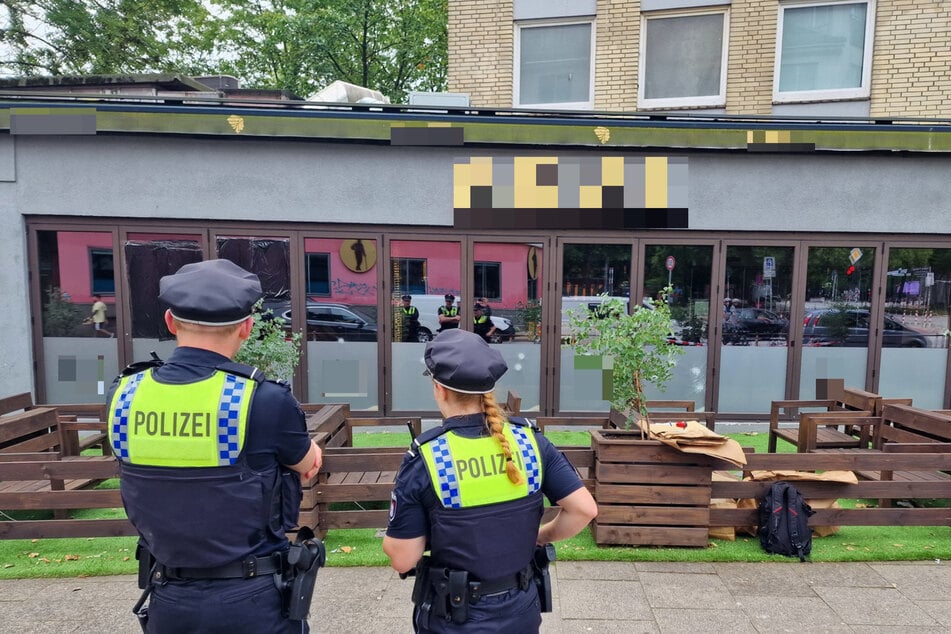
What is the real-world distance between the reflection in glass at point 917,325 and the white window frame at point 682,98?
12.1 ft

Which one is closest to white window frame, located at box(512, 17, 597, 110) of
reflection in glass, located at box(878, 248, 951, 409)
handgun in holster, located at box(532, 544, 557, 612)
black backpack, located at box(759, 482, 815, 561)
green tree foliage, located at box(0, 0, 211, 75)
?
reflection in glass, located at box(878, 248, 951, 409)

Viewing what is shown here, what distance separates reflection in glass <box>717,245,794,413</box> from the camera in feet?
27.4

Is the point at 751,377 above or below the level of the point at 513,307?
below

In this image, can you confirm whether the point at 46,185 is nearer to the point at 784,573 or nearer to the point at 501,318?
the point at 501,318

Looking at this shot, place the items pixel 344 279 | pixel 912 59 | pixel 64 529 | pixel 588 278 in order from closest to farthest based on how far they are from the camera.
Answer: pixel 64 529 < pixel 344 279 < pixel 588 278 < pixel 912 59

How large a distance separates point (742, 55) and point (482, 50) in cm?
440

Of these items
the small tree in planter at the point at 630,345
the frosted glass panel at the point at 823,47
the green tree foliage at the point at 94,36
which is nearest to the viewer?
the small tree in planter at the point at 630,345

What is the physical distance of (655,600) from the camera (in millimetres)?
4039

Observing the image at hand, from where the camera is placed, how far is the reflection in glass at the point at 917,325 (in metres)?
8.34

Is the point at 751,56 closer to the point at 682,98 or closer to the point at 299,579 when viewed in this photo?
the point at 682,98

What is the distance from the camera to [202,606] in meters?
2.10

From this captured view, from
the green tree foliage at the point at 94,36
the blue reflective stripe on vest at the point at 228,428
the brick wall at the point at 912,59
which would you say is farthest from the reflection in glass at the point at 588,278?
the green tree foliage at the point at 94,36

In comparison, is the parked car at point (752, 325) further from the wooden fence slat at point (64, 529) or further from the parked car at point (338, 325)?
the wooden fence slat at point (64, 529)

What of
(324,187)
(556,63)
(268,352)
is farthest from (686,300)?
(268,352)
